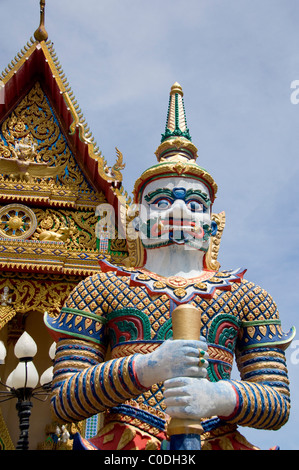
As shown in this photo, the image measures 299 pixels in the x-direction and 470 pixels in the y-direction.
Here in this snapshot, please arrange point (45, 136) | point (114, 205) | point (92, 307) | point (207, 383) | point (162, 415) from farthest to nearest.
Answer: point (45, 136) → point (114, 205) → point (92, 307) → point (162, 415) → point (207, 383)

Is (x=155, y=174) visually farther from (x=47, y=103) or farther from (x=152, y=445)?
(x=47, y=103)

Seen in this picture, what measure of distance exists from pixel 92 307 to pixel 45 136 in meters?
5.50

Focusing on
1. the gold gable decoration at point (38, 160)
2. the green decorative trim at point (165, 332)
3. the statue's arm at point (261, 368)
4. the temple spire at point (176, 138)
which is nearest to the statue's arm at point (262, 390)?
the statue's arm at point (261, 368)

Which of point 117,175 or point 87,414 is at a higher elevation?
point 117,175

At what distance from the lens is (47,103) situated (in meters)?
8.91

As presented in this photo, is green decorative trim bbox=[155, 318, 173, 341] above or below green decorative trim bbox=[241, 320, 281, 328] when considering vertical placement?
below

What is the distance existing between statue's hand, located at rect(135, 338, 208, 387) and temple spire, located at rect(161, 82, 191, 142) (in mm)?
2102

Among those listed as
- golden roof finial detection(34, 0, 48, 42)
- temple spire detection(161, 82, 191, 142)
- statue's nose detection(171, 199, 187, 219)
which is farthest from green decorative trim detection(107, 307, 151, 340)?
golden roof finial detection(34, 0, 48, 42)

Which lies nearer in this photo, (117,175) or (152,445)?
(152,445)

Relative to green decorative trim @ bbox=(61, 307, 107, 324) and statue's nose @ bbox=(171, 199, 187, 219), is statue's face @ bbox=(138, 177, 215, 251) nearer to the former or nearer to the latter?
statue's nose @ bbox=(171, 199, 187, 219)

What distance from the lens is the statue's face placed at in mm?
3967

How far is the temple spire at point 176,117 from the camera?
464 cm

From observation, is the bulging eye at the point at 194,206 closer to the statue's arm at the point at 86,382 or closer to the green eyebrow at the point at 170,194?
the green eyebrow at the point at 170,194
